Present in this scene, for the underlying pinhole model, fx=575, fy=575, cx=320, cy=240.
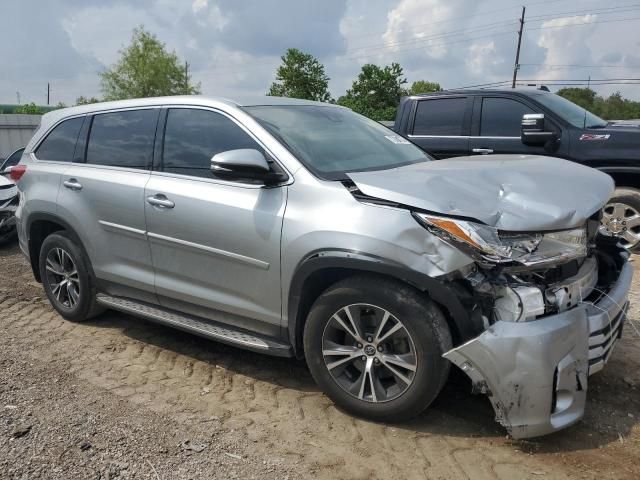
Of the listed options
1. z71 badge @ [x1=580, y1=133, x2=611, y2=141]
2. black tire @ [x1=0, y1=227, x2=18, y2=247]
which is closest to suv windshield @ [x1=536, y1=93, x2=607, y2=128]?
z71 badge @ [x1=580, y1=133, x2=611, y2=141]

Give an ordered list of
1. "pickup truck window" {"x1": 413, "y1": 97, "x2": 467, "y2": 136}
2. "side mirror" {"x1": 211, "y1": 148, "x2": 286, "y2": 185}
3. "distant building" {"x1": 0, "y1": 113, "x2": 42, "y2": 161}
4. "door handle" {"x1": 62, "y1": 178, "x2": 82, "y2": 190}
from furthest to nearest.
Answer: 1. "distant building" {"x1": 0, "y1": 113, "x2": 42, "y2": 161}
2. "pickup truck window" {"x1": 413, "y1": 97, "x2": 467, "y2": 136}
3. "door handle" {"x1": 62, "y1": 178, "x2": 82, "y2": 190}
4. "side mirror" {"x1": 211, "y1": 148, "x2": 286, "y2": 185}

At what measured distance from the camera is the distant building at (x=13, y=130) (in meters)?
24.8

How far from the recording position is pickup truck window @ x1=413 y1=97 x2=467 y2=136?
713cm

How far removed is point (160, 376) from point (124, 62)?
167ft

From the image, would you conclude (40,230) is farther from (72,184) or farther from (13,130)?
(13,130)

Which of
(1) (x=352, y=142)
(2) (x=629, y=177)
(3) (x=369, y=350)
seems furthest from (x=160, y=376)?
(2) (x=629, y=177)

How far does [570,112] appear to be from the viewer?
22.5 ft

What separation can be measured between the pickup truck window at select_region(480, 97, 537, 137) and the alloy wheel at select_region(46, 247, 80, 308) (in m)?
4.82

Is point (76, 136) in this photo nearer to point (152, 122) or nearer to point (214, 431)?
point (152, 122)

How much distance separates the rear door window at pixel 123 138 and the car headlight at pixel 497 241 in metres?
2.26

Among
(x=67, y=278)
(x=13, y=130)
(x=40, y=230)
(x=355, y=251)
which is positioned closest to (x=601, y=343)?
(x=355, y=251)

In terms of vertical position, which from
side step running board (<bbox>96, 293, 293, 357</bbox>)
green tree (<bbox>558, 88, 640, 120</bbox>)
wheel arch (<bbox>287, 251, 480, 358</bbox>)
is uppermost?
green tree (<bbox>558, 88, 640, 120</bbox>)

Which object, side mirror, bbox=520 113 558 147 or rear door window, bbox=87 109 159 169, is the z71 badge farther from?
rear door window, bbox=87 109 159 169

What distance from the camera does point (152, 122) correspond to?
165 inches
